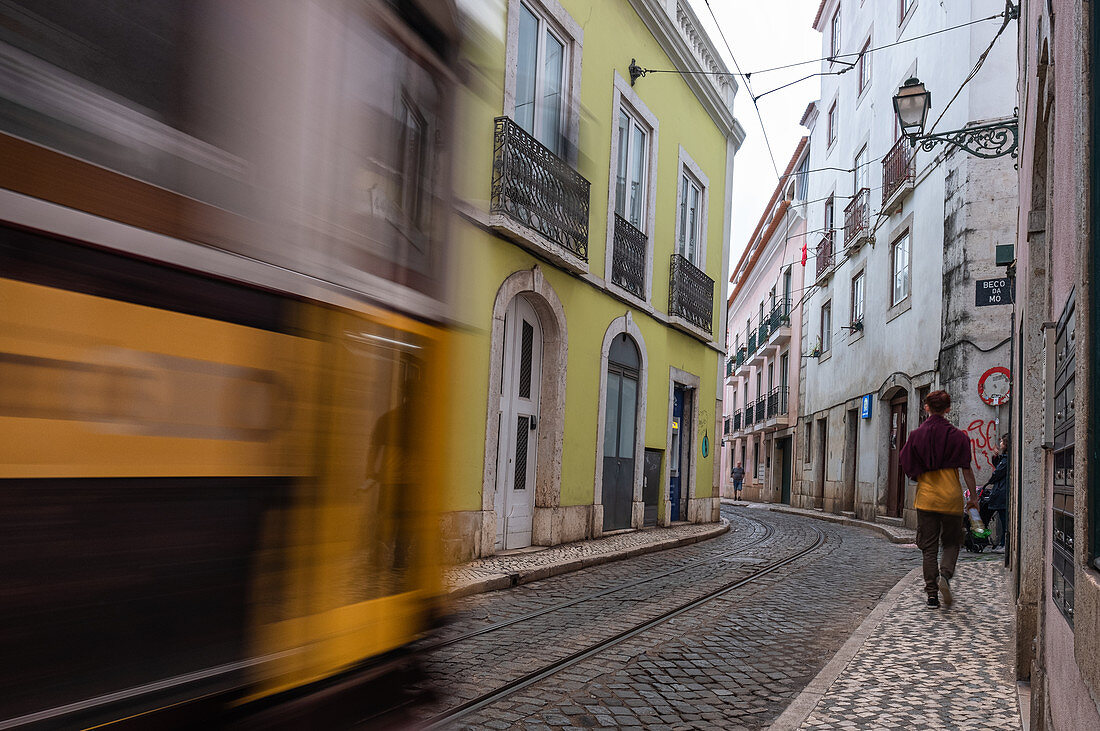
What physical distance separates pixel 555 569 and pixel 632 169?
7.27 m

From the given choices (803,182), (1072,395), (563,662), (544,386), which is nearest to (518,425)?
(544,386)

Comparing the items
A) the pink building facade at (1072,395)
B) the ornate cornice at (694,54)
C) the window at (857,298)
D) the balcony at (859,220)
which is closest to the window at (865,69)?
the balcony at (859,220)

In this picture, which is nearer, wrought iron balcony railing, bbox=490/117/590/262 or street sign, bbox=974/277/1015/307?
wrought iron balcony railing, bbox=490/117/590/262

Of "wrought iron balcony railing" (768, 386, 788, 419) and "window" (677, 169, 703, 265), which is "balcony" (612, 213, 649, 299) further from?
"wrought iron balcony railing" (768, 386, 788, 419)

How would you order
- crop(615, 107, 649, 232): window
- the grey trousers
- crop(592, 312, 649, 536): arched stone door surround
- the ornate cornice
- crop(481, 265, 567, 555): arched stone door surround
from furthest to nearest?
the ornate cornice → crop(615, 107, 649, 232): window → crop(592, 312, 649, 536): arched stone door surround → crop(481, 265, 567, 555): arched stone door surround → the grey trousers

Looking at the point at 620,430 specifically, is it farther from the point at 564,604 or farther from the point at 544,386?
the point at 564,604

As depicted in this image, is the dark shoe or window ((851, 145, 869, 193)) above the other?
window ((851, 145, 869, 193))

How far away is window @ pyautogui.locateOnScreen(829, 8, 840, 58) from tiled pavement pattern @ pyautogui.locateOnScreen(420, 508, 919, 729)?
22043 millimetres

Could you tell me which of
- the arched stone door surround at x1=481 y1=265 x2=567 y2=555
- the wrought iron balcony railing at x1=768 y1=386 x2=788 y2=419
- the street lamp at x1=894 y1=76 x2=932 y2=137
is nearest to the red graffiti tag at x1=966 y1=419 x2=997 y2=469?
the street lamp at x1=894 y1=76 x2=932 y2=137

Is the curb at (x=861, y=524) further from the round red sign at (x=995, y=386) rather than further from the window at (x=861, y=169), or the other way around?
the window at (x=861, y=169)

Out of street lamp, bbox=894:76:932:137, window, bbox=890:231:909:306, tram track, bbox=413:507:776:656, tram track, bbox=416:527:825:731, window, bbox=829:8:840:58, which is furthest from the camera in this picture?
window, bbox=829:8:840:58

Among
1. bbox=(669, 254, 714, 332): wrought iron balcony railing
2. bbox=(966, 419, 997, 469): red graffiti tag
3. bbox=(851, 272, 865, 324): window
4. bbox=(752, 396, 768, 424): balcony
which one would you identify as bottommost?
bbox=(966, 419, 997, 469): red graffiti tag

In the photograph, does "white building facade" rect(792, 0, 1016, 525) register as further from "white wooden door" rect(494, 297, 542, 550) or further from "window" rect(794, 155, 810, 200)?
"white wooden door" rect(494, 297, 542, 550)

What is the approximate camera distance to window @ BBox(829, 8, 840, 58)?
27125 mm
